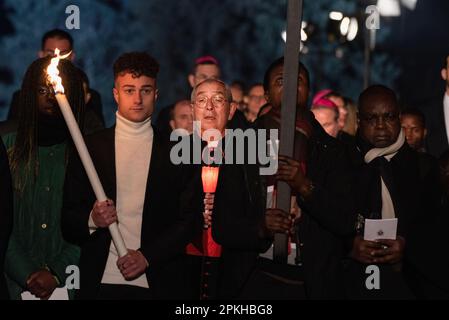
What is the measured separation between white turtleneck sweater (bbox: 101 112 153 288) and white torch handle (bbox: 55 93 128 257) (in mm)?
417

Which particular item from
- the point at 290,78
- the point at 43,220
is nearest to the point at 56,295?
the point at 43,220

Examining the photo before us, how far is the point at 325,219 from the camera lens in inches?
322

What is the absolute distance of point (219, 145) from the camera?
8.51 metres

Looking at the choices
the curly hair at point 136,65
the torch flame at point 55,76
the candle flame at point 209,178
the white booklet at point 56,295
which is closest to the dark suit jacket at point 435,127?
the candle flame at point 209,178

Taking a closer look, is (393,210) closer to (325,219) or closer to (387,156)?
(387,156)

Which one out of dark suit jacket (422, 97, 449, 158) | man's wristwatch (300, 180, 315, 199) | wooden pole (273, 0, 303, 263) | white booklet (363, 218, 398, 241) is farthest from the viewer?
dark suit jacket (422, 97, 449, 158)

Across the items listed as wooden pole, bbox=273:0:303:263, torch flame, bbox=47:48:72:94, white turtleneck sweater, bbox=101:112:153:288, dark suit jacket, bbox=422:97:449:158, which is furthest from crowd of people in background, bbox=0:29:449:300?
dark suit jacket, bbox=422:97:449:158

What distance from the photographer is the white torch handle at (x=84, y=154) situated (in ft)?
24.6

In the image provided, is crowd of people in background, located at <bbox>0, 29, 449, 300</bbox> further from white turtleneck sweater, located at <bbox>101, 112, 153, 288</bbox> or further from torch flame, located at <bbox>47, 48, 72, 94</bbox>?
torch flame, located at <bbox>47, 48, 72, 94</bbox>

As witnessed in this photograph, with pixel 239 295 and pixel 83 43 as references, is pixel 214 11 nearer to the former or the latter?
pixel 83 43

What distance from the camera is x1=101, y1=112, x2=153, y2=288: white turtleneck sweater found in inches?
319

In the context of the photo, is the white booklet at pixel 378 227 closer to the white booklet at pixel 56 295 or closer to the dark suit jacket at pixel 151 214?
the dark suit jacket at pixel 151 214

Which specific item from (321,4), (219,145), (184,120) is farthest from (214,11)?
(219,145)

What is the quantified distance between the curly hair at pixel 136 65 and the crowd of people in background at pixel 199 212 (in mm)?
13
